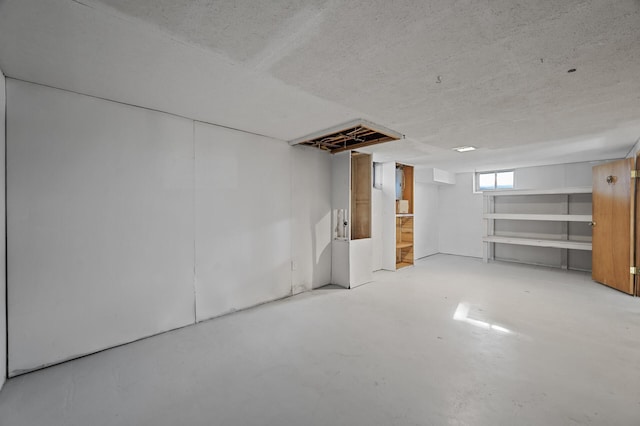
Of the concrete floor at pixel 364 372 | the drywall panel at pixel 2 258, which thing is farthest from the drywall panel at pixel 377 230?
the drywall panel at pixel 2 258

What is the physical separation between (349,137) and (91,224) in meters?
3.17

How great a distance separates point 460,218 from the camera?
7.94 m

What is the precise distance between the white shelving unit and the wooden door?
1.62 ft

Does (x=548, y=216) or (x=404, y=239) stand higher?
(x=548, y=216)

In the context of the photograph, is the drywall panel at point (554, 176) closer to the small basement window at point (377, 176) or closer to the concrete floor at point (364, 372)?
the concrete floor at point (364, 372)

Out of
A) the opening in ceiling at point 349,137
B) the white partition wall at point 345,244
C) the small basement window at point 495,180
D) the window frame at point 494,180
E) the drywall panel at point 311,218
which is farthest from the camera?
the small basement window at point 495,180

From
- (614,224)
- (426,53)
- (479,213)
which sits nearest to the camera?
(426,53)

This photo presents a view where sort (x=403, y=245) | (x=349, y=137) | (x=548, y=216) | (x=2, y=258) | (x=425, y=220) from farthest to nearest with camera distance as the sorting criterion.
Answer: (x=425, y=220) → (x=403, y=245) → (x=548, y=216) → (x=349, y=137) → (x=2, y=258)

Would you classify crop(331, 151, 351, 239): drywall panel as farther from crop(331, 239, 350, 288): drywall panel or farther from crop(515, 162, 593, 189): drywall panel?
crop(515, 162, 593, 189): drywall panel

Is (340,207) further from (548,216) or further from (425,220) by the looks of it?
(548,216)

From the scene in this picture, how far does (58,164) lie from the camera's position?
2.42 m

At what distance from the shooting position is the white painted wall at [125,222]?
2301 mm

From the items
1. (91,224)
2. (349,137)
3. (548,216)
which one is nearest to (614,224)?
(548,216)

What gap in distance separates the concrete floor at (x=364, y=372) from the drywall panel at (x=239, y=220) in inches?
12.8
